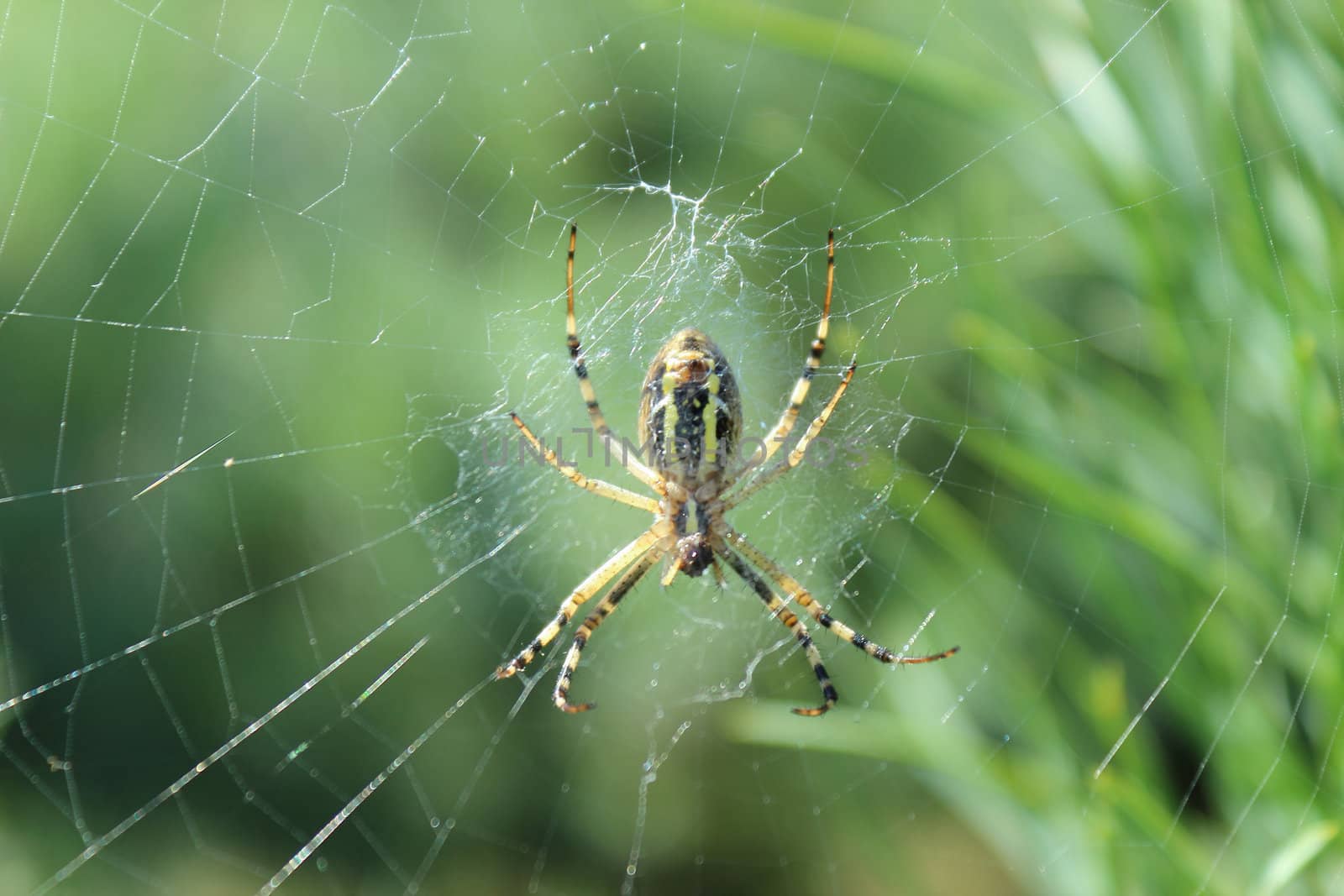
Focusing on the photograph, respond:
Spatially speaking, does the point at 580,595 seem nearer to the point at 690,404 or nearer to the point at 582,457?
the point at 582,457

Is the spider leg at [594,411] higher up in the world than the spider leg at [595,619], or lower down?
higher up

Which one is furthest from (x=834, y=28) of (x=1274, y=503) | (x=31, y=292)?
(x=31, y=292)

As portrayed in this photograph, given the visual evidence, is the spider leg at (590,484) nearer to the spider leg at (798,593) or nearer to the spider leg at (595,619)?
the spider leg at (595,619)

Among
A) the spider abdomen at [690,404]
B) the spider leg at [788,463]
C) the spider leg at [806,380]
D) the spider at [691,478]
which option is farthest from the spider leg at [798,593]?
the spider abdomen at [690,404]

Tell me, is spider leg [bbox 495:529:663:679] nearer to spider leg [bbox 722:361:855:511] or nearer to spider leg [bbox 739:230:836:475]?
spider leg [bbox 722:361:855:511]

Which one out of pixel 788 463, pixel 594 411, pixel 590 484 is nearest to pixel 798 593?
pixel 788 463

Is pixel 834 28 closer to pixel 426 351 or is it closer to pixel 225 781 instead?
pixel 426 351

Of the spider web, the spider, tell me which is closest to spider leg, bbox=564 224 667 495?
the spider
